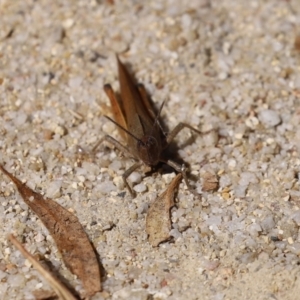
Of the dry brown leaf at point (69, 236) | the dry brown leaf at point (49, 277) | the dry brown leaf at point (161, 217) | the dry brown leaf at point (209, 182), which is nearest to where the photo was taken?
the dry brown leaf at point (49, 277)

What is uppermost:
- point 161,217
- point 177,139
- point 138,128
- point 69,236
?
point 138,128

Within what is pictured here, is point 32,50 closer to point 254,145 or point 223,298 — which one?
point 254,145

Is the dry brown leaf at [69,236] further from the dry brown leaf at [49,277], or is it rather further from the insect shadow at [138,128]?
the insect shadow at [138,128]

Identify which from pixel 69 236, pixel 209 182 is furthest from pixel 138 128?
pixel 69 236

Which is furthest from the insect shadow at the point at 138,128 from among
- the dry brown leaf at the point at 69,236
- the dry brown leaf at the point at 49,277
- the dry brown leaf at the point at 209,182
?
the dry brown leaf at the point at 49,277

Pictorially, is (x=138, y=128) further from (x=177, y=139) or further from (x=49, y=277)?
(x=49, y=277)

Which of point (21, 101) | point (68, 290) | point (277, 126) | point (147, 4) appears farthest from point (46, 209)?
point (147, 4)
